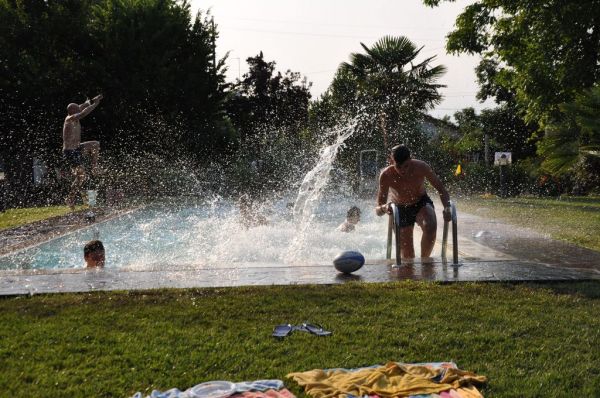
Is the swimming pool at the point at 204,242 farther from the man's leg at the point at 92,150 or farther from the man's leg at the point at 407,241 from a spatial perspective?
the man's leg at the point at 92,150

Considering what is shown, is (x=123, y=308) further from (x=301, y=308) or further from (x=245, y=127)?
(x=245, y=127)

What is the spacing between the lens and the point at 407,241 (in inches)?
299

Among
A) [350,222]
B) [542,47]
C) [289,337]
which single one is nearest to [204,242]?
[350,222]

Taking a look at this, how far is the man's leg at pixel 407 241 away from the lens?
752 centimetres

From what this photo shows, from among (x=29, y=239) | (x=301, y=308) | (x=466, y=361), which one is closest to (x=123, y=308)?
(x=301, y=308)

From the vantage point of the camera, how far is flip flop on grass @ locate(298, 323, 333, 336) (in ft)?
13.3

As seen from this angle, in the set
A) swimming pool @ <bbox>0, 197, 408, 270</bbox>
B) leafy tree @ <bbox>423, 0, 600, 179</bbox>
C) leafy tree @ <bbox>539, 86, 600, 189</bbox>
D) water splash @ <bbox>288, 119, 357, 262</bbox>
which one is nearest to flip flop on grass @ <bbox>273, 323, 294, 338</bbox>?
swimming pool @ <bbox>0, 197, 408, 270</bbox>

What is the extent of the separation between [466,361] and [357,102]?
22.6 meters

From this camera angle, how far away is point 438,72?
2344cm

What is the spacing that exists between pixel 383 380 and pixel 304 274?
2.79 m

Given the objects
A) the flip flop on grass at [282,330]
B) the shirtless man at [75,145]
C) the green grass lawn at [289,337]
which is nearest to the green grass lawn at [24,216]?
the shirtless man at [75,145]

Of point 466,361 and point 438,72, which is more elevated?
point 438,72

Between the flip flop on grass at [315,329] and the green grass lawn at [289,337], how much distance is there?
0.08 meters

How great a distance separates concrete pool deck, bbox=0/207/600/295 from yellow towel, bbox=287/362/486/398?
2223 mm
